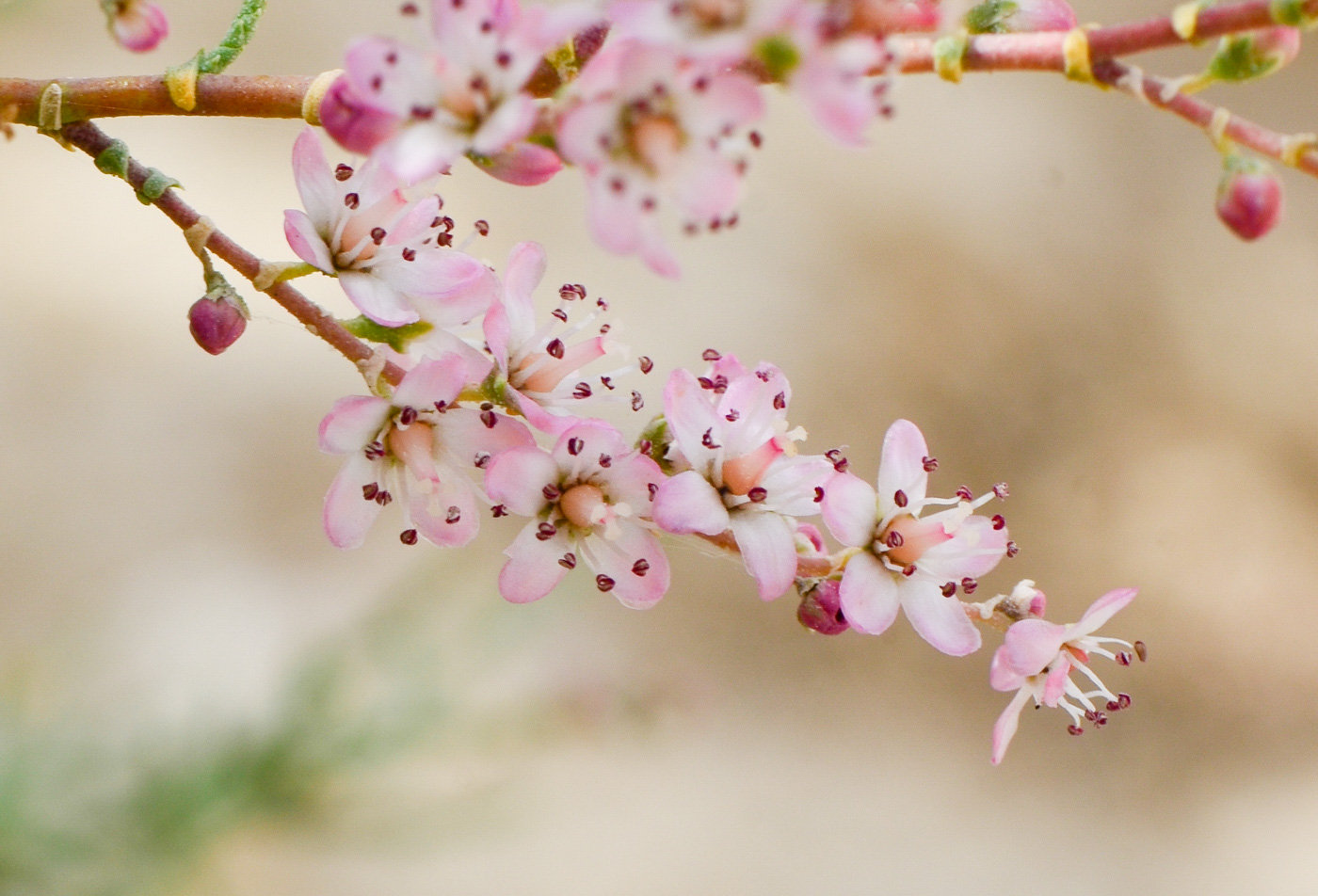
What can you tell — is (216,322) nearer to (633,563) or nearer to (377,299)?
(377,299)

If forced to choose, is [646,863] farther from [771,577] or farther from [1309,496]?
[771,577]

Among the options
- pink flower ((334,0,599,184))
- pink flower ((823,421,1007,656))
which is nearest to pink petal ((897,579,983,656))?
pink flower ((823,421,1007,656))

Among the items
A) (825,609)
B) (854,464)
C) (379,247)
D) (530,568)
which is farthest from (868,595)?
(854,464)

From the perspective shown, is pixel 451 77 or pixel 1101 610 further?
pixel 1101 610

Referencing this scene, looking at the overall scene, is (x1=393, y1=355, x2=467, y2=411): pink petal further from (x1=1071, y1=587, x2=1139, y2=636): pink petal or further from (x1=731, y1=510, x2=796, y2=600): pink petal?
(x1=1071, y1=587, x2=1139, y2=636): pink petal

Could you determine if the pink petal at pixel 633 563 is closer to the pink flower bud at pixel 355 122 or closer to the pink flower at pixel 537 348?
the pink flower at pixel 537 348

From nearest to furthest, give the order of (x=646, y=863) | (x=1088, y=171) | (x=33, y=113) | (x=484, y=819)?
(x=33, y=113) → (x=484, y=819) → (x=646, y=863) → (x=1088, y=171)

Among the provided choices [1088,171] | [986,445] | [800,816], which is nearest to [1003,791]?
[800,816]

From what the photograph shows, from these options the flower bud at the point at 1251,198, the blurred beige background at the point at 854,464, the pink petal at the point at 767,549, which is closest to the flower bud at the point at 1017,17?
the flower bud at the point at 1251,198
